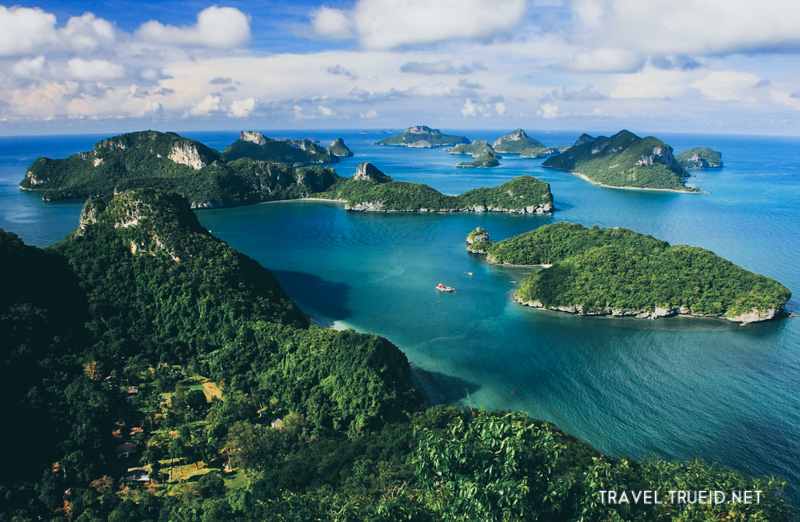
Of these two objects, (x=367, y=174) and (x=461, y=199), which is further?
(x=367, y=174)

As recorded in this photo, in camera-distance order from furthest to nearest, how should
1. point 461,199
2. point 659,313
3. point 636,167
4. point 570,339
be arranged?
point 636,167, point 461,199, point 659,313, point 570,339

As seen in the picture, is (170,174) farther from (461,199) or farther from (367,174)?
(461,199)

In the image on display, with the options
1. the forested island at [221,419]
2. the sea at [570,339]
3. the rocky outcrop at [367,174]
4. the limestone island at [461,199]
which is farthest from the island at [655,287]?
the rocky outcrop at [367,174]

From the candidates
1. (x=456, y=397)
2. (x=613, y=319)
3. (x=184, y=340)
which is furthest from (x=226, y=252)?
(x=613, y=319)

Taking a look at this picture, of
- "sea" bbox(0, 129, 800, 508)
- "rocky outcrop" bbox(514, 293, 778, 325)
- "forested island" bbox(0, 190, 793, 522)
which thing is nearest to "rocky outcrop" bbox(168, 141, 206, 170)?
"sea" bbox(0, 129, 800, 508)

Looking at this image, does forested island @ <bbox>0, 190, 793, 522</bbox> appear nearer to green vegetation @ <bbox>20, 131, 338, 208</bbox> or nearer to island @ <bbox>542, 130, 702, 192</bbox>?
green vegetation @ <bbox>20, 131, 338, 208</bbox>

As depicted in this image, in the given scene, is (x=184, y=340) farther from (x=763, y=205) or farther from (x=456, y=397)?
(x=763, y=205)

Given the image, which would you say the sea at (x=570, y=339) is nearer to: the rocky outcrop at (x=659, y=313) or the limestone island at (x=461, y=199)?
the rocky outcrop at (x=659, y=313)

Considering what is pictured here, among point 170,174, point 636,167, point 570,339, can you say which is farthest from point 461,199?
point 170,174
